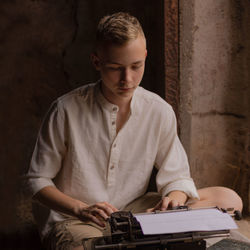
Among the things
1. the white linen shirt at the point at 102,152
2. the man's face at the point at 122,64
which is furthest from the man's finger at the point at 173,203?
the man's face at the point at 122,64

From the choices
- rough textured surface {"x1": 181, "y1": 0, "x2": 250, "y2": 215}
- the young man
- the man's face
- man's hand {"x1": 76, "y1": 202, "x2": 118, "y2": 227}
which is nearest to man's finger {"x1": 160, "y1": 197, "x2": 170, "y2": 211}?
the young man

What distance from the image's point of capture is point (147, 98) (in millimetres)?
2854

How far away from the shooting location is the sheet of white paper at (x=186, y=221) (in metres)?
1.79

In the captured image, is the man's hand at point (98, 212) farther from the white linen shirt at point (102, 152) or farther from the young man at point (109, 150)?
the white linen shirt at point (102, 152)

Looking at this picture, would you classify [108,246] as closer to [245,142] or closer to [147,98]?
[147,98]

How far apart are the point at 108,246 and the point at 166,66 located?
5.60ft

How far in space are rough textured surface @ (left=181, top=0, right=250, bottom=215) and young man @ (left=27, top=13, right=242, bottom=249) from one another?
580mm

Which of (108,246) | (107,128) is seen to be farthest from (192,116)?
(108,246)

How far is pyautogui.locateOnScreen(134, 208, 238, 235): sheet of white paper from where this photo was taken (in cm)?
179

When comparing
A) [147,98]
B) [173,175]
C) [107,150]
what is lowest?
[173,175]

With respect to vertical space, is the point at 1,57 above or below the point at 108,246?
above

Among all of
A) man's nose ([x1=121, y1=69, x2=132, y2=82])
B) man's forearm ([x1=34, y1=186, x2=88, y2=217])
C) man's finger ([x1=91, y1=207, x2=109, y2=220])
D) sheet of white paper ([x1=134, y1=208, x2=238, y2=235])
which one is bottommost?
man's forearm ([x1=34, y1=186, x2=88, y2=217])

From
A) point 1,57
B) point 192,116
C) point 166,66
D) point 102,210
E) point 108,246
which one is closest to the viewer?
point 108,246

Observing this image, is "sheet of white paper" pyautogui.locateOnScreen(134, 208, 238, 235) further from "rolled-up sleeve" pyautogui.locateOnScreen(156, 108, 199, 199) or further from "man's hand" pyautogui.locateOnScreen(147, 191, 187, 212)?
"rolled-up sleeve" pyautogui.locateOnScreen(156, 108, 199, 199)
